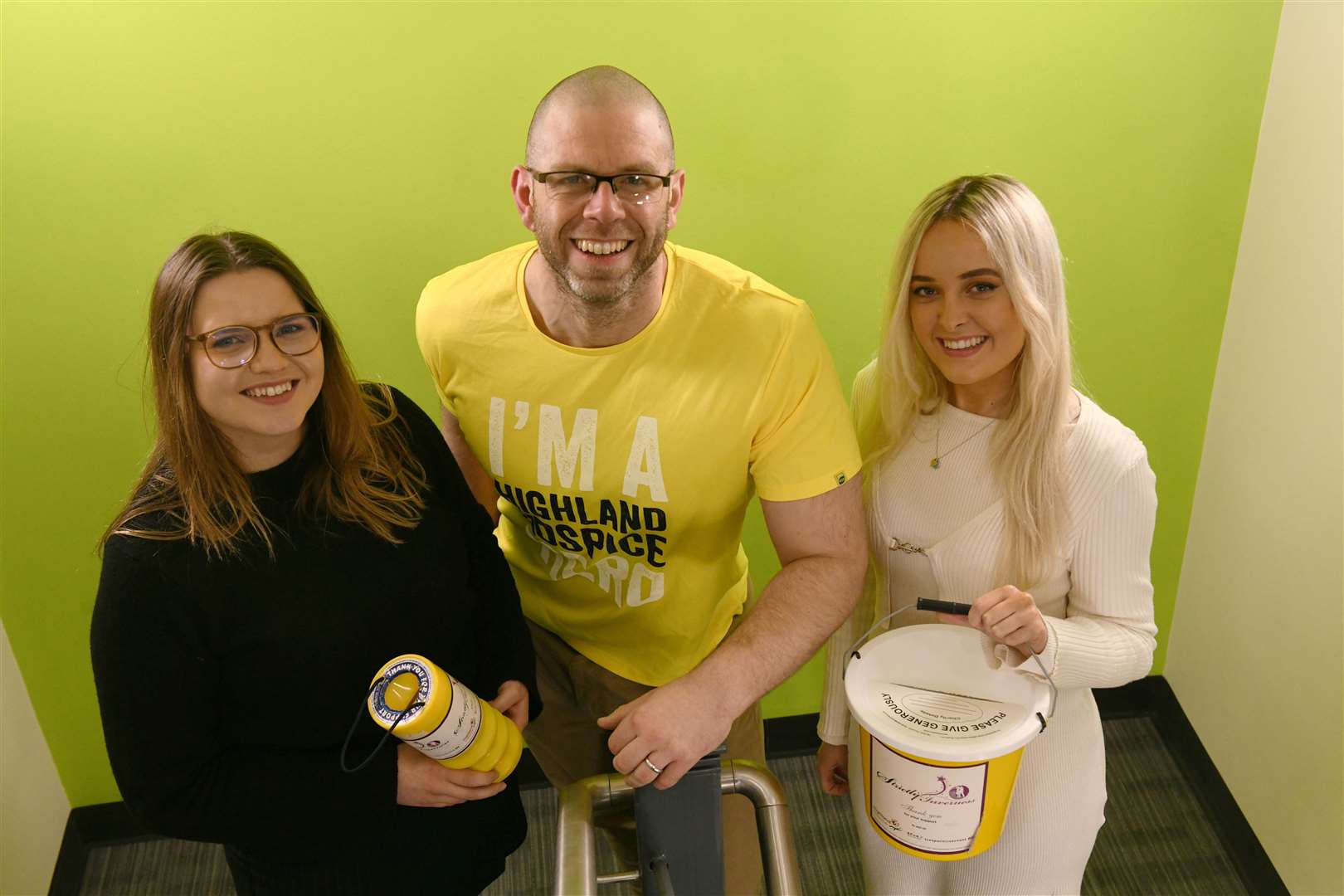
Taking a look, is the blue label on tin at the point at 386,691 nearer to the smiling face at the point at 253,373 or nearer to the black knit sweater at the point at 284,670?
the black knit sweater at the point at 284,670

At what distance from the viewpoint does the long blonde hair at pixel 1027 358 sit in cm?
157

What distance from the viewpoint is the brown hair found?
4.64 feet

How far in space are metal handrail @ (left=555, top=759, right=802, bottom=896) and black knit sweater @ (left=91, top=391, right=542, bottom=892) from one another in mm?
410

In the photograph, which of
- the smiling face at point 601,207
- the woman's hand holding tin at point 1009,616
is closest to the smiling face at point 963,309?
the woman's hand holding tin at point 1009,616

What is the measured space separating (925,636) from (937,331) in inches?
18.7

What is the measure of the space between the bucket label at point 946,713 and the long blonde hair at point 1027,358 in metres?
0.22

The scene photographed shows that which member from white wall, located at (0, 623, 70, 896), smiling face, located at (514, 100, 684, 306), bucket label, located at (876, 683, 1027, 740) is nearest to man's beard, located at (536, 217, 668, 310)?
smiling face, located at (514, 100, 684, 306)

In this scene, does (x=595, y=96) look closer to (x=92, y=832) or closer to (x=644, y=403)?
(x=644, y=403)

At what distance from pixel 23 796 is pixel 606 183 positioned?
82.4 inches

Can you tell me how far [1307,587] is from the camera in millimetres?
2312

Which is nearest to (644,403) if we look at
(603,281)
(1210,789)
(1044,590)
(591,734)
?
(603,281)

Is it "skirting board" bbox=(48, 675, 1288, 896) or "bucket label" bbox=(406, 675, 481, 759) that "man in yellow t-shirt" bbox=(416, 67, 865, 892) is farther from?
"skirting board" bbox=(48, 675, 1288, 896)

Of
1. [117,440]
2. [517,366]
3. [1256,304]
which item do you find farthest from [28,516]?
[1256,304]

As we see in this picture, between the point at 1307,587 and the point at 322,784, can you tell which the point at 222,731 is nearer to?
the point at 322,784
